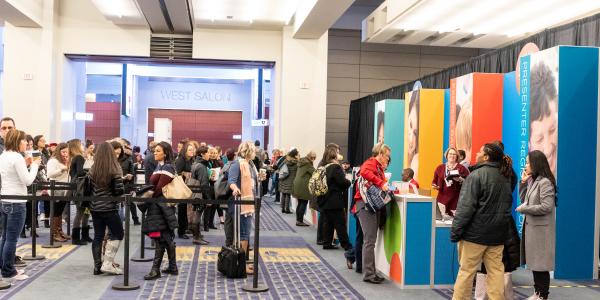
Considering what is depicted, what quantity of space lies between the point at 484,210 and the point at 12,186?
394 cm

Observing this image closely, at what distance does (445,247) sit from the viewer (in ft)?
18.7

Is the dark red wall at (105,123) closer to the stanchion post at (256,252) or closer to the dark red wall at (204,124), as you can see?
the dark red wall at (204,124)

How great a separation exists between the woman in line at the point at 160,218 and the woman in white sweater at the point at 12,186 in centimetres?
105

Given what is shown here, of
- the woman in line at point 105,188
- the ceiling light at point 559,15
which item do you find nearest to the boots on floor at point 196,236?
the woman in line at point 105,188

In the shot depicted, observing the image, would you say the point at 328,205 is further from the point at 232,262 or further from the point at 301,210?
the point at 301,210

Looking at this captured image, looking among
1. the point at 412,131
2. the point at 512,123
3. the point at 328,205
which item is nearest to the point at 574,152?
the point at 512,123

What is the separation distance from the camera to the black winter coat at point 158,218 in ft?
18.7

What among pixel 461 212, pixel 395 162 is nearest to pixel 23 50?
pixel 395 162

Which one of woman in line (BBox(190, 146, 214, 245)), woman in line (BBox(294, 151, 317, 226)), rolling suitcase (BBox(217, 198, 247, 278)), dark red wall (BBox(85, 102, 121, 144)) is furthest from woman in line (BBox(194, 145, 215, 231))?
dark red wall (BBox(85, 102, 121, 144))

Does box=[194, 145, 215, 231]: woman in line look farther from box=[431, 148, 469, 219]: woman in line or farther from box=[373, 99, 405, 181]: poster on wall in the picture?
box=[373, 99, 405, 181]: poster on wall

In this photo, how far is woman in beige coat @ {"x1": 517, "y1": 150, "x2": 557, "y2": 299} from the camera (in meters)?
4.91

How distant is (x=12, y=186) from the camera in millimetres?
5391

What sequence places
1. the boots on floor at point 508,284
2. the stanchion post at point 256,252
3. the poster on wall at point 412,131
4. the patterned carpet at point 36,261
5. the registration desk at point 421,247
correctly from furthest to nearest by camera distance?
the poster on wall at point 412,131 → the registration desk at point 421,247 → the stanchion post at point 256,252 → the patterned carpet at point 36,261 → the boots on floor at point 508,284

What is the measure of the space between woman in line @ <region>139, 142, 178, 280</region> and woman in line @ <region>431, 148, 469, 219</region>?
3.08 meters
